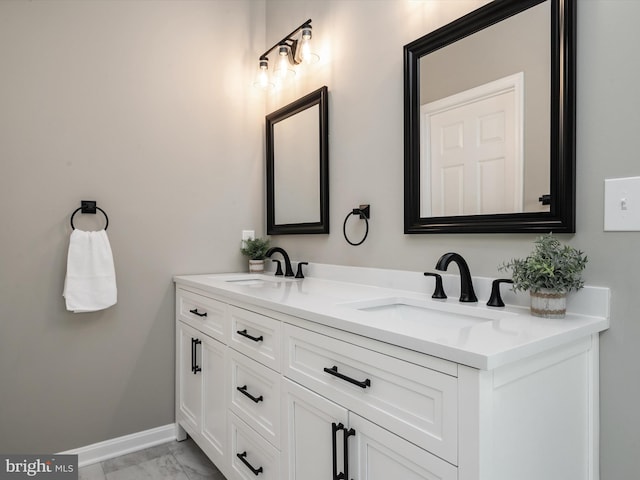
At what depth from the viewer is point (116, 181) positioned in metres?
2.05

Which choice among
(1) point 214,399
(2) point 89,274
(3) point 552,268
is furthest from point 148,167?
(3) point 552,268

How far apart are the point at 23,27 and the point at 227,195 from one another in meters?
1.18

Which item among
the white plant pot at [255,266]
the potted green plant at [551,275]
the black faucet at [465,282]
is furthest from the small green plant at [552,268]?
the white plant pot at [255,266]

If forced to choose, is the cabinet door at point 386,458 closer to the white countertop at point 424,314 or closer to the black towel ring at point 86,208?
the white countertop at point 424,314

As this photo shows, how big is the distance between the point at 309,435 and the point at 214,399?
2.43 feet

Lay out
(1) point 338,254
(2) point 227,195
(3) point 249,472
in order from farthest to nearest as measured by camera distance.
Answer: (2) point 227,195 < (1) point 338,254 < (3) point 249,472

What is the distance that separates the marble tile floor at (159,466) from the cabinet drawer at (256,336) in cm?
72

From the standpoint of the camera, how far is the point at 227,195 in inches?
94.4

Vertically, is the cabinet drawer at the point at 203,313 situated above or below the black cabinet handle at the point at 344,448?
above

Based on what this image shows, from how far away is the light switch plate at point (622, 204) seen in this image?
3.31 ft

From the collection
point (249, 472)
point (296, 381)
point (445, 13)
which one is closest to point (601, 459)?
point (296, 381)

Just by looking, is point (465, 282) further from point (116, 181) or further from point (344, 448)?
point (116, 181)

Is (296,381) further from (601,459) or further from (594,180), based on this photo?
(594,180)

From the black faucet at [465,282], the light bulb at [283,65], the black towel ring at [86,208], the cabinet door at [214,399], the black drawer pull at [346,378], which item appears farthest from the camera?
the light bulb at [283,65]
